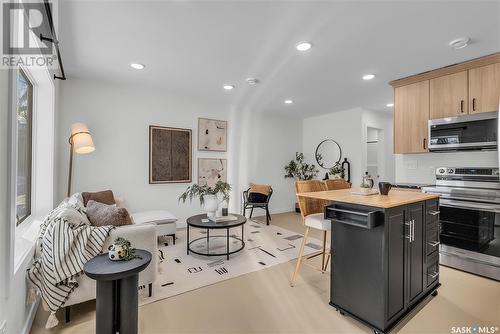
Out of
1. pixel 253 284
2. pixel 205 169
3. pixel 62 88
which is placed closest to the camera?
pixel 253 284

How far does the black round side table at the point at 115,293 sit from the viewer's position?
152 cm

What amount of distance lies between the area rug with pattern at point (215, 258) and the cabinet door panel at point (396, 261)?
1.42 metres

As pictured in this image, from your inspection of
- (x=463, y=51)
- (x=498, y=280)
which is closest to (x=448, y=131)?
(x=463, y=51)

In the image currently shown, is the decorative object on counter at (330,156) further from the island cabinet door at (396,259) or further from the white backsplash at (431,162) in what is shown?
the island cabinet door at (396,259)

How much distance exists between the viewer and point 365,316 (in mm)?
1772

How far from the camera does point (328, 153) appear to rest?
5.95 meters

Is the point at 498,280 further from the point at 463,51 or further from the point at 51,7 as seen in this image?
the point at 51,7

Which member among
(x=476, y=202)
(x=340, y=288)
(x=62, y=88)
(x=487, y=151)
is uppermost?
(x=62, y=88)

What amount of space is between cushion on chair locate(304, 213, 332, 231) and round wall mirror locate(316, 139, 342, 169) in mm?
3746

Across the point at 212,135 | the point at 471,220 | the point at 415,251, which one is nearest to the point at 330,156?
the point at 212,135

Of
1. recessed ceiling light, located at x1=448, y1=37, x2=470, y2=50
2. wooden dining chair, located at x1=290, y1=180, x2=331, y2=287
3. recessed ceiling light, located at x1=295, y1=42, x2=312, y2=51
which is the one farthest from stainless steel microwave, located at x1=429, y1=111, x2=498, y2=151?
recessed ceiling light, located at x1=295, y1=42, x2=312, y2=51

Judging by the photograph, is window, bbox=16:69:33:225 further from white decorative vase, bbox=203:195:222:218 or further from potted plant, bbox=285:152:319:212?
potted plant, bbox=285:152:319:212

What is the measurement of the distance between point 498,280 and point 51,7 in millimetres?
5048

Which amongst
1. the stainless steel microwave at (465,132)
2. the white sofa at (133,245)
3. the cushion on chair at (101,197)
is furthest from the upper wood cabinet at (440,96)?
the cushion on chair at (101,197)
